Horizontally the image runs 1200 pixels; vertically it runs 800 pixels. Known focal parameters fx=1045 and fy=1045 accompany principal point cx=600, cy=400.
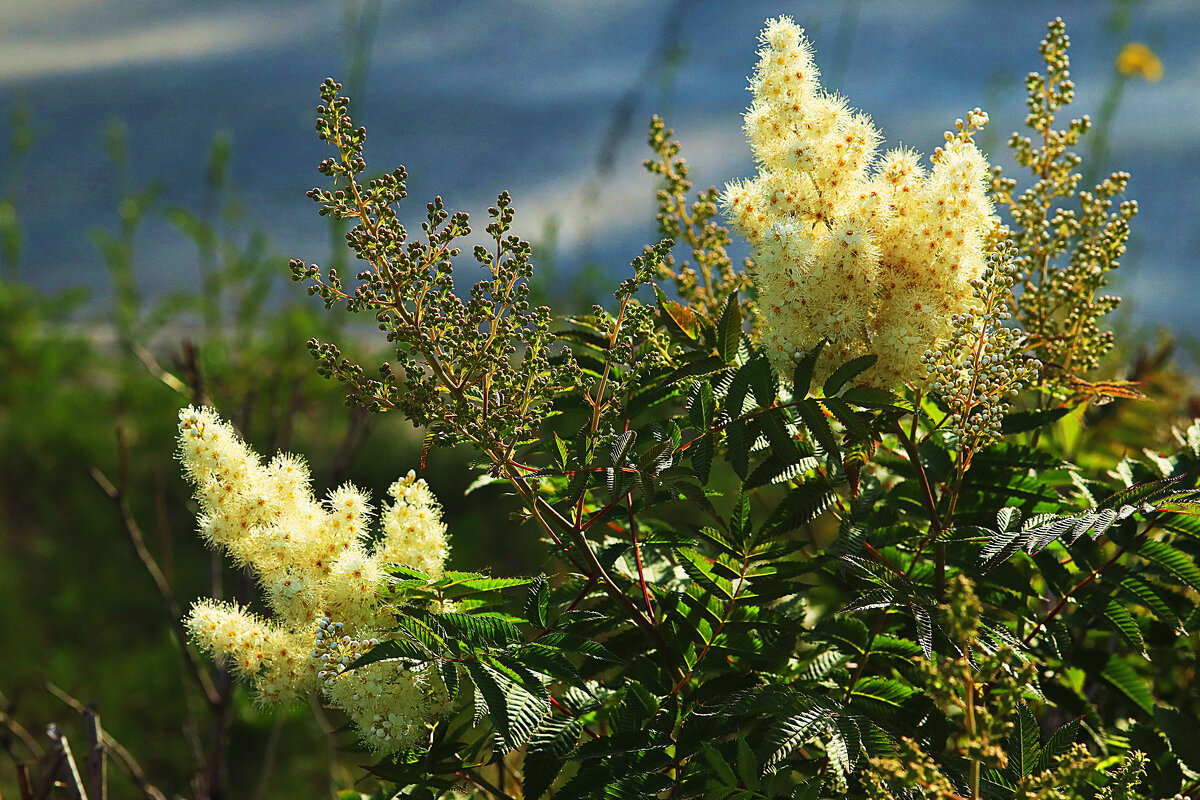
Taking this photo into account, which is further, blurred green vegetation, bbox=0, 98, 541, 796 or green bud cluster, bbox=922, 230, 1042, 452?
blurred green vegetation, bbox=0, 98, 541, 796

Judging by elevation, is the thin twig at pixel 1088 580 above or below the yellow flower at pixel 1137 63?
below

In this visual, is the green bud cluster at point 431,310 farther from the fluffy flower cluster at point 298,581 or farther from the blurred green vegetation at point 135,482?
the blurred green vegetation at point 135,482

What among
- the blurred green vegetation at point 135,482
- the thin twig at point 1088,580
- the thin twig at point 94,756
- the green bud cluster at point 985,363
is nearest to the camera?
the green bud cluster at point 985,363

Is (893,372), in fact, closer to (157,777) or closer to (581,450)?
(581,450)

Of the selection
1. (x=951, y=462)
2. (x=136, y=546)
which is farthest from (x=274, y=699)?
(x=136, y=546)

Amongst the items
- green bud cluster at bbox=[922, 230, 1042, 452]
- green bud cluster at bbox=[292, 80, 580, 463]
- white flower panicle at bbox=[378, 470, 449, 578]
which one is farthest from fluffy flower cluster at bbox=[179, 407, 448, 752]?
green bud cluster at bbox=[922, 230, 1042, 452]

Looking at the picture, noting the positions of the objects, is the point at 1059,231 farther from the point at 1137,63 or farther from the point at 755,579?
the point at 1137,63

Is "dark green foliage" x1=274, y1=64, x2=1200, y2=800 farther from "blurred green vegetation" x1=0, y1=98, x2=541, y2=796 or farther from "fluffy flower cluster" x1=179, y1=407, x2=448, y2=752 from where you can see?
"blurred green vegetation" x1=0, y1=98, x2=541, y2=796

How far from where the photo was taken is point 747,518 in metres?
1.21

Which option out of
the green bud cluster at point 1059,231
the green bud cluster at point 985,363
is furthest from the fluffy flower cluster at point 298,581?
the green bud cluster at point 1059,231

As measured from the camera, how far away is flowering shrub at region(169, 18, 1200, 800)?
986 millimetres

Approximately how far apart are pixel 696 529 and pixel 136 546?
115cm

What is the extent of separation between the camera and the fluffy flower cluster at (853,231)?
3.63 ft

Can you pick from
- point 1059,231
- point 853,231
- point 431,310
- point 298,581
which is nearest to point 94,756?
point 298,581
